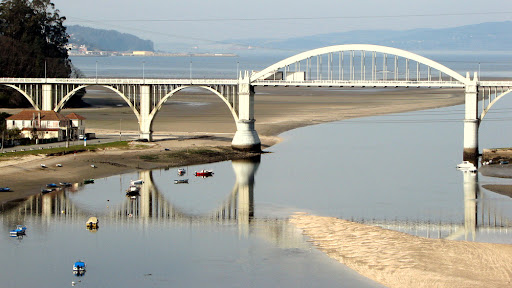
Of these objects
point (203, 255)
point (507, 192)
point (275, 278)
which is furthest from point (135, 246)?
point (507, 192)

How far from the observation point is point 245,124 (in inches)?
4013

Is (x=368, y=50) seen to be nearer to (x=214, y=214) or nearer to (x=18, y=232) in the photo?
(x=214, y=214)

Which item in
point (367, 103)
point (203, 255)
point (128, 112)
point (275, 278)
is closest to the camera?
point (275, 278)

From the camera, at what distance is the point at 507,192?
74.8 m

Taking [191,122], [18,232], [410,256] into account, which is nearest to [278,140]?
[191,122]

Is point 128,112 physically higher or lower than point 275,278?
higher

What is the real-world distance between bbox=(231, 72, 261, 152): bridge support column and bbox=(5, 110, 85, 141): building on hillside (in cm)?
1902

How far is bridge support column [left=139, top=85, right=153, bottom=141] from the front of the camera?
342ft

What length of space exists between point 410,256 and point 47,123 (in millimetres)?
59897

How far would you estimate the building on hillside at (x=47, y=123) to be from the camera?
328 feet

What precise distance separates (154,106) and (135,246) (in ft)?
171

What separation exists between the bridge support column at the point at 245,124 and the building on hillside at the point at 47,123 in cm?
1902

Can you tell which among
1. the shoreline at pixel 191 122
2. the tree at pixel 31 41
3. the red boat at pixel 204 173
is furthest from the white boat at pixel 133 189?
the tree at pixel 31 41

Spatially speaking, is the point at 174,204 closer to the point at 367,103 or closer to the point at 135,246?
the point at 135,246
